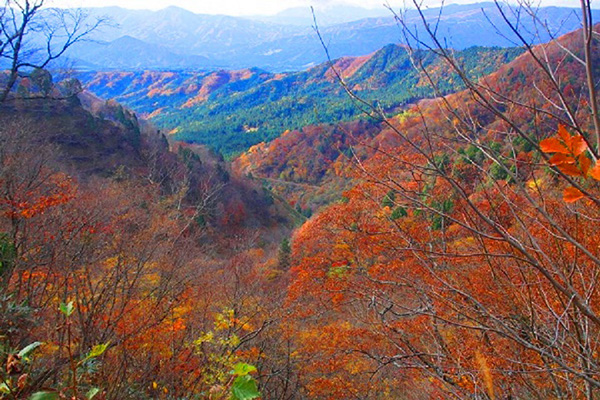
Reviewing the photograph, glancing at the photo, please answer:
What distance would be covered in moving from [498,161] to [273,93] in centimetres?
15412

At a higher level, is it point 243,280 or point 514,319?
point 514,319

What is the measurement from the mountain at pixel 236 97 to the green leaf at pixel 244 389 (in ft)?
246

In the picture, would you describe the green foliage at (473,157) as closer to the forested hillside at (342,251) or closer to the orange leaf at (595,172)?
the forested hillside at (342,251)

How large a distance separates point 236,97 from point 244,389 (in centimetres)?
15298

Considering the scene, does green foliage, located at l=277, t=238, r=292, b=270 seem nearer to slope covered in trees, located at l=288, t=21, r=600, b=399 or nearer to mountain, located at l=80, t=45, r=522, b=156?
slope covered in trees, located at l=288, t=21, r=600, b=399

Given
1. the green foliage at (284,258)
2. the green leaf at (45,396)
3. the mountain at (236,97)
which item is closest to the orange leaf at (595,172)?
the green leaf at (45,396)

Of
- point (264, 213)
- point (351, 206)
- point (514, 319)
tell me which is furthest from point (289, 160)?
point (514, 319)

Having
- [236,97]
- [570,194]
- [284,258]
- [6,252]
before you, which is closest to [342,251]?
[6,252]

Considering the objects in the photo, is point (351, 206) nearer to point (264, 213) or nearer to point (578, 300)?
point (578, 300)

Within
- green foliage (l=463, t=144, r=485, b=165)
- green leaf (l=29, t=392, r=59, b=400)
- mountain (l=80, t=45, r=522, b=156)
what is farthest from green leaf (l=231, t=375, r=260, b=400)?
mountain (l=80, t=45, r=522, b=156)

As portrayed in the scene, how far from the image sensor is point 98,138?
1522 inches

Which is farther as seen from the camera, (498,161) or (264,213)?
(264,213)

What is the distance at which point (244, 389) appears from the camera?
3.95ft

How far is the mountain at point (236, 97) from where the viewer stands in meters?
97.1
